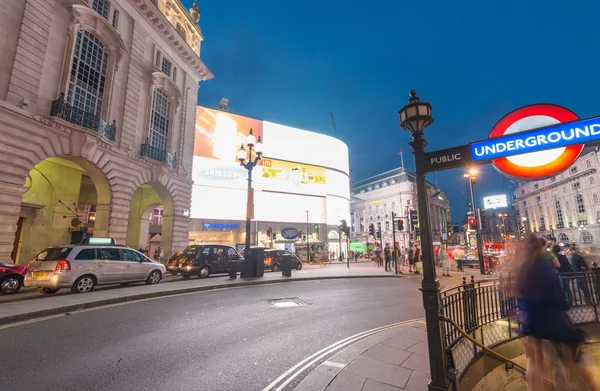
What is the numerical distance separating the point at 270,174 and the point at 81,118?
3135cm

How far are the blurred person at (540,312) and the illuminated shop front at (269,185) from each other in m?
33.9

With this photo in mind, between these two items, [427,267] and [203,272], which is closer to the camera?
[427,267]

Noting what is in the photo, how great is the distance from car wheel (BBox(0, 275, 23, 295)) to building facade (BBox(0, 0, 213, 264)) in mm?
2778

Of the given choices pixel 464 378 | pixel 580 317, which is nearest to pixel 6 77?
pixel 464 378

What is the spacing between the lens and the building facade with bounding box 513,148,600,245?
57.7 meters

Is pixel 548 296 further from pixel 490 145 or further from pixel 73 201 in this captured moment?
pixel 73 201

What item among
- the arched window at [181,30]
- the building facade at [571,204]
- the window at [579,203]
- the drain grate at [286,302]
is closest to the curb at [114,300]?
the drain grate at [286,302]

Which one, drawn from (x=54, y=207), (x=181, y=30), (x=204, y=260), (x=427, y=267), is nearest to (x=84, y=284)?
(x=204, y=260)

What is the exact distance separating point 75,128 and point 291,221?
34.9 meters

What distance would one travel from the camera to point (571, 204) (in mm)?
65875

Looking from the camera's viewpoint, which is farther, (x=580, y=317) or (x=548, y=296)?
(x=580, y=317)

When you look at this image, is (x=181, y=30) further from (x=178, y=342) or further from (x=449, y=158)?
(x=449, y=158)

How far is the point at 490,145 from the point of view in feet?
10.9

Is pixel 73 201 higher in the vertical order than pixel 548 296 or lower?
higher
